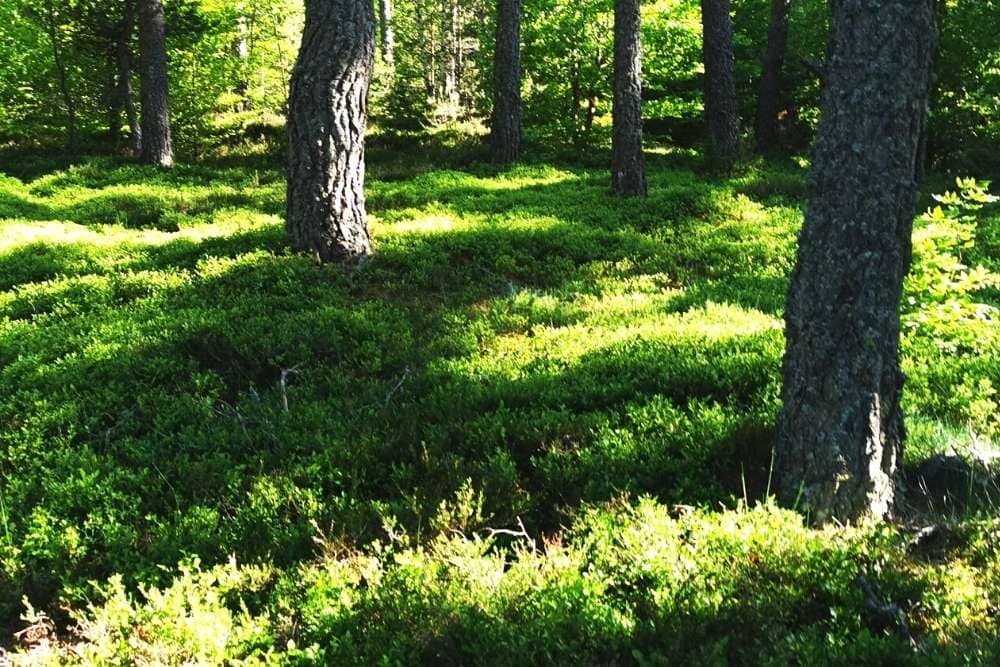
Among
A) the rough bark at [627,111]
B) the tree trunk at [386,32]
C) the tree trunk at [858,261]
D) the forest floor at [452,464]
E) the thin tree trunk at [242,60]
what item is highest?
the tree trunk at [386,32]

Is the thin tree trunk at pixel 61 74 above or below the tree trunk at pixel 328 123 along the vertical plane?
above

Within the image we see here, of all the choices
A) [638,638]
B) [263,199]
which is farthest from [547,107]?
[638,638]

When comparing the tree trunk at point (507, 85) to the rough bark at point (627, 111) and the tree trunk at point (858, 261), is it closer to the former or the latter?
the rough bark at point (627, 111)

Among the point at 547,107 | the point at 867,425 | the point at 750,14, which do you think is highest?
the point at 750,14

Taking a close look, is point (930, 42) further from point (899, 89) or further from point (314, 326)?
point (314, 326)

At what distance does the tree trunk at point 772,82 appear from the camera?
61.0 feet

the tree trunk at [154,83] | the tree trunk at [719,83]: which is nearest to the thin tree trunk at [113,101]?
the tree trunk at [154,83]

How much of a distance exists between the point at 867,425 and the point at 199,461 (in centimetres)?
440

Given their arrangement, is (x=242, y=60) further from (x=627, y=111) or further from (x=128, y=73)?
(x=627, y=111)

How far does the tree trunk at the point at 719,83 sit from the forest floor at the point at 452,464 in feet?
26.1

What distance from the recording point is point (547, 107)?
20812 millimetres

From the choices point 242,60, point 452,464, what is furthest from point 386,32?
point 452,464

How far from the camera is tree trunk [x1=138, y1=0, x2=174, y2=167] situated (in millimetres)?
16484

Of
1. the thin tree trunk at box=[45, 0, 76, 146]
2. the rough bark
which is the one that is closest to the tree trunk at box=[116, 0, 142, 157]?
the thin tree trunk at box=[45, 0, 76, 146]
